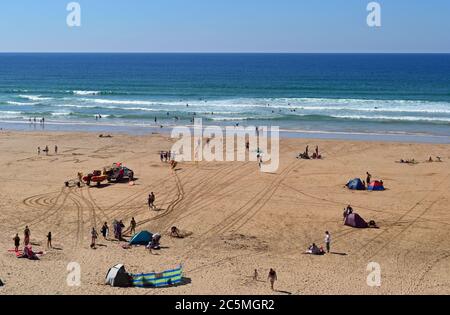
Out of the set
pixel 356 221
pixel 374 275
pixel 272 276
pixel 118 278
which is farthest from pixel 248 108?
pixel 118 278

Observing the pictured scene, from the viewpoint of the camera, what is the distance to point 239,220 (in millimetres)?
24172

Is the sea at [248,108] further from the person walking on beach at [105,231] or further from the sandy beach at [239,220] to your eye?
the person walking on beach at [105,231]

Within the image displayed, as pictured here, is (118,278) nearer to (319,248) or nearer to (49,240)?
(49,240)

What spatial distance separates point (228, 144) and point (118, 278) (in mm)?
24594

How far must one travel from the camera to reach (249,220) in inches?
951

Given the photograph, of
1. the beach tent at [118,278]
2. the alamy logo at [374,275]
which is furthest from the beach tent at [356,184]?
the beach tent at [118,278]

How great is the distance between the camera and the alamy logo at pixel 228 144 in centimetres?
3606

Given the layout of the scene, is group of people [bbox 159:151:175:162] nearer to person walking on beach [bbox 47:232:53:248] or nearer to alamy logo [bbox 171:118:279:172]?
alamy logo [bbox 171:118:279:172]

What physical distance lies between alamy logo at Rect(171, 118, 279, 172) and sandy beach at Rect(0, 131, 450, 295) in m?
1.24

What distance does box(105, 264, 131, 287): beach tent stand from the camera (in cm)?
1742

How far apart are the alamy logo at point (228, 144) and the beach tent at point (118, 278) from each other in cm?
1634
